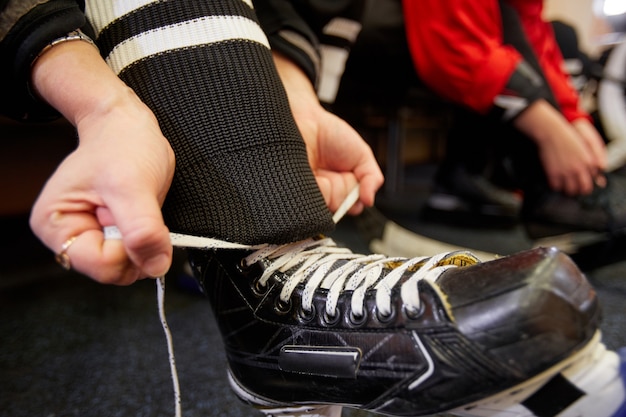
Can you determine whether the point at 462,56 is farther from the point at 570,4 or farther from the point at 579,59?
the point at 570,4

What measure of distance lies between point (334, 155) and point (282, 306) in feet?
0.71

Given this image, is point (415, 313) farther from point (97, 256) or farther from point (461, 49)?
point (461, 49)

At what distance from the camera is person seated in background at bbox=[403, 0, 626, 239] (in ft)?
2.69

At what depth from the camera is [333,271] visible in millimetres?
360

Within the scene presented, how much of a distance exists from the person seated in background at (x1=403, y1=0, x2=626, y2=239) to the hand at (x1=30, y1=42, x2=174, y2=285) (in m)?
0.70

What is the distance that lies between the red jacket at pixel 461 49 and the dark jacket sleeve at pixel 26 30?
68 cm

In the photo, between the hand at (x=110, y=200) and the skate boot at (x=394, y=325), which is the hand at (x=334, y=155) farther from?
the hand at (x=110, y=200)

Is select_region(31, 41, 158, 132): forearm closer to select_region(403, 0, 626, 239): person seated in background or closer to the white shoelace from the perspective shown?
the white shoelace

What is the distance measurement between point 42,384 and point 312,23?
0.58 metres

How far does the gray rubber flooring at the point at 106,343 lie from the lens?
0.47m

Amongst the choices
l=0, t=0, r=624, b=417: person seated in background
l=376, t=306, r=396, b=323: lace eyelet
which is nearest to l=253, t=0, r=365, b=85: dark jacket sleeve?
l=0, t=0, r=624, b=417: person seated in background

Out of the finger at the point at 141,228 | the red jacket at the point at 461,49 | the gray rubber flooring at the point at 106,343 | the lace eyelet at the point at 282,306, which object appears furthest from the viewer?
the red jacket at the point at 461,49

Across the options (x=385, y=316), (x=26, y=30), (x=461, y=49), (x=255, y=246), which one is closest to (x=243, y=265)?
(x=255, y=246)

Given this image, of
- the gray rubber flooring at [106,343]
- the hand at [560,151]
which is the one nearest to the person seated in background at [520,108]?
the hand at [560,151]
